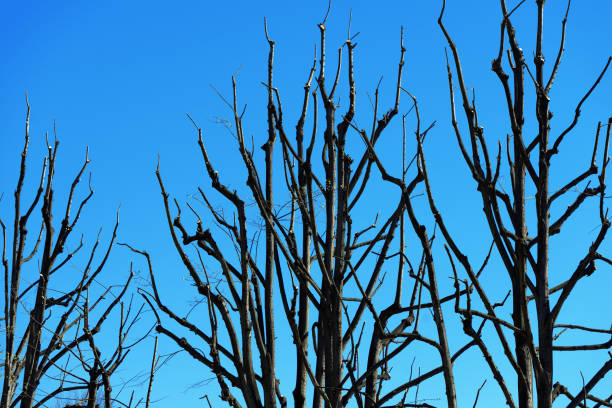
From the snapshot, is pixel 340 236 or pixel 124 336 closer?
pixel 340 236

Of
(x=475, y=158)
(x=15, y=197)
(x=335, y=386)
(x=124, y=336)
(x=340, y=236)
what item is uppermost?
(x=15, y=197)

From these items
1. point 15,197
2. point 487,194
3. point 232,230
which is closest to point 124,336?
point 15,197

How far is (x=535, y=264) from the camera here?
1.81 m

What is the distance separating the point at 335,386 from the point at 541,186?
975mm

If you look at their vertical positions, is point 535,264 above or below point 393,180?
below

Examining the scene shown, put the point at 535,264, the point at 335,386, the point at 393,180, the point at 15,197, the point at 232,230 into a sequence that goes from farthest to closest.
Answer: the point at 15,197, the point at 232,230, the point at 335,386, the point at 393,180, the point at 535,264

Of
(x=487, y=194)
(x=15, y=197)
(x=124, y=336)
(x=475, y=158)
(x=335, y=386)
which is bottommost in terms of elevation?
(x=335, y=386)

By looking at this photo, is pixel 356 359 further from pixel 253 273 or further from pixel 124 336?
pixel 124 336

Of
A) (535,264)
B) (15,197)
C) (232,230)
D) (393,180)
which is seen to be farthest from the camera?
(15,197)

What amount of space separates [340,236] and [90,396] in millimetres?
1996

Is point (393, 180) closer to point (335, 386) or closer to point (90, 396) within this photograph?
point (335, 386)

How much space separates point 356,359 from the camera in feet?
7.53

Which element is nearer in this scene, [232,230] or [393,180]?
[393,180]

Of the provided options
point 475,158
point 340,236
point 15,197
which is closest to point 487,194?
point 475,158
